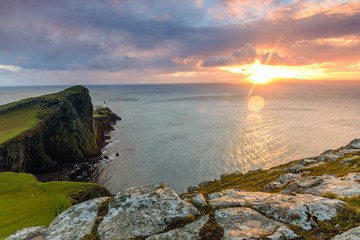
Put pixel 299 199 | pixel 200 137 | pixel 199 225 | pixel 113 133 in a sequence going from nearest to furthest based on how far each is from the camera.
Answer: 1. pixel 199 225
2. pixel 299 199
3. pixel 200 137
4. pixel 113 133

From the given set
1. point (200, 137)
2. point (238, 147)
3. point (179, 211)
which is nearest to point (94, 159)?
point (200, 137)

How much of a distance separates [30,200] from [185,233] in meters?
43.2

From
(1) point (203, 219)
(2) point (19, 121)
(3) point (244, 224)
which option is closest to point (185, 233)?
(1) point (203, 219)

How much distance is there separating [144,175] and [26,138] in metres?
42.4

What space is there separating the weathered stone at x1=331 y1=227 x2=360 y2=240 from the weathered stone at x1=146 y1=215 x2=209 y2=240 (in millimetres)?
4540

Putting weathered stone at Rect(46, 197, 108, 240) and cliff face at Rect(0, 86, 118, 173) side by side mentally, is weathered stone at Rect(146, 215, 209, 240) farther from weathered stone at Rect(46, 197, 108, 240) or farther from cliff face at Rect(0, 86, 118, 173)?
cliff face at Rect(0, 86, 118, 173)

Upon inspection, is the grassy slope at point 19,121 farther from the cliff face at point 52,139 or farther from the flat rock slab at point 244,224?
the flat rock slab at point 244,224

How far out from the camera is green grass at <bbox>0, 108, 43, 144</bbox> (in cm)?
6215

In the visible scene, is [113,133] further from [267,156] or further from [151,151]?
[267,156]

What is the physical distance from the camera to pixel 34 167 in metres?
63.2

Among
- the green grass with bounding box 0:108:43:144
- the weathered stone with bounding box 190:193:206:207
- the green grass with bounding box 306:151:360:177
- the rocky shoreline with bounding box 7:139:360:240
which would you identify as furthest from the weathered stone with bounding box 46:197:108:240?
the green grass with bounding box 0:108:43:144

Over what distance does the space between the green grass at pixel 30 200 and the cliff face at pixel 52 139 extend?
13.7 m

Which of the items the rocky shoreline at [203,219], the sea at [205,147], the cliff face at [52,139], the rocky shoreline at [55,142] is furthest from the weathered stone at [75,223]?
the cliff face at [52,139]

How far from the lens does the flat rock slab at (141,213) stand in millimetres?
7441
